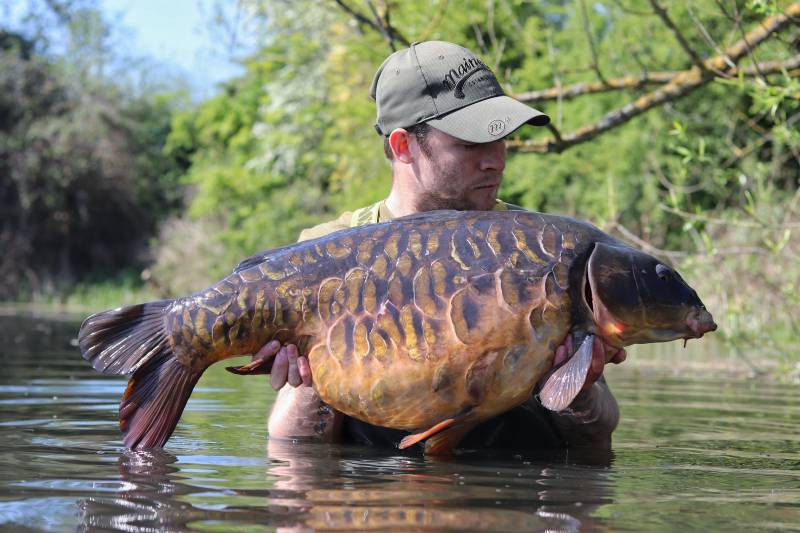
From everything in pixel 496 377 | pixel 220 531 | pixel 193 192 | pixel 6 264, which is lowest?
pixel 220 531

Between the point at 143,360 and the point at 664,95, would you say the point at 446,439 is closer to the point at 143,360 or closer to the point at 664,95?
the point at 143,360

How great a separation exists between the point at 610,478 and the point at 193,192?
3379 cm

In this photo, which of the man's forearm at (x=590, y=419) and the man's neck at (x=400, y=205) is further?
the man's neck at (x=400, y=205)

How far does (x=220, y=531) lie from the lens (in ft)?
8.60

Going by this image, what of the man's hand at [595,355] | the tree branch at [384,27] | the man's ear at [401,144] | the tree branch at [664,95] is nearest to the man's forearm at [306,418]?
the man's ear at [401,144]

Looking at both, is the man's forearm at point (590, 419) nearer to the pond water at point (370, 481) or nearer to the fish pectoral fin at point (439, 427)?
the pond water at point (370, 481)

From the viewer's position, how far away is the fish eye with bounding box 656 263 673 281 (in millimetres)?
3499

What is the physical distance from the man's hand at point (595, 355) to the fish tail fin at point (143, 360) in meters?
1.07

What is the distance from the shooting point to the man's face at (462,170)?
165 inches

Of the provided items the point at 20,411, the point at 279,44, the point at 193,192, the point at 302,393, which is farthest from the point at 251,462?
the point at 193,192

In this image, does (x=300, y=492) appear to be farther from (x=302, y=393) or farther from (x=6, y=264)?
(x=6, y=264)

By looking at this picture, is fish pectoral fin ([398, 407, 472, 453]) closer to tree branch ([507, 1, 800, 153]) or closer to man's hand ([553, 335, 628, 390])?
man's hand ([553, 335, 628, 390])

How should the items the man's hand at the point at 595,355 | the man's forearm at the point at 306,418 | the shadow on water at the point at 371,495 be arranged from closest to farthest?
the shadow on water at the point at 371,495, the man's hand at the point at 595,355, the man's forearm at the point at 306,418

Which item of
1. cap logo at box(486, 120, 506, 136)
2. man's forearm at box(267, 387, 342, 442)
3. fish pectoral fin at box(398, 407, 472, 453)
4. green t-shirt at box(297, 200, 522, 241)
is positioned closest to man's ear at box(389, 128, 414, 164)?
green t-shirt at box(297, 200, 522, 241)
